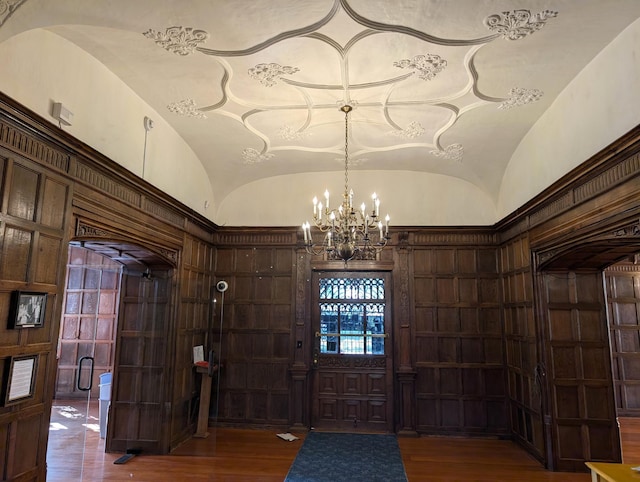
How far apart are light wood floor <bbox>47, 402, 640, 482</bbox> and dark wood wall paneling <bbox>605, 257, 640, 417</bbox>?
1271mm

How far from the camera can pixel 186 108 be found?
14.8 feet

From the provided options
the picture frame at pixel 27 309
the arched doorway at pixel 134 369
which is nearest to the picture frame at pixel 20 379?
the picture frame at pixel 27 309

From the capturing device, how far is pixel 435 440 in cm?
580

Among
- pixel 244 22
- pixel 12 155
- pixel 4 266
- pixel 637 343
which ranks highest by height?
pixel 244 22

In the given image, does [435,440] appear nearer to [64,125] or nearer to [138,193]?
[138,193]

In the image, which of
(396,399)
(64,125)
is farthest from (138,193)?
(396,399)

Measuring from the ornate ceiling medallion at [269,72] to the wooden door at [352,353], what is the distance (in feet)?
10.7

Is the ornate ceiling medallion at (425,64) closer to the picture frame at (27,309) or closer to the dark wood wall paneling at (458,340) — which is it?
the dark wood wall paneling at (458,340)

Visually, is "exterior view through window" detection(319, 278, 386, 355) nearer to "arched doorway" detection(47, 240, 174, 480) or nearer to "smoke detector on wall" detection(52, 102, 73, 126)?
"arched doorway" detection(47, 240, 174, 480)

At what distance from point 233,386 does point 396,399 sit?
2364 millimetres

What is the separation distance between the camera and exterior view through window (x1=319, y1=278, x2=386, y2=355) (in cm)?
632

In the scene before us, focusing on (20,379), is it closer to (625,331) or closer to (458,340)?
(458,340)

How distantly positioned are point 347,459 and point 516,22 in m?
4.63

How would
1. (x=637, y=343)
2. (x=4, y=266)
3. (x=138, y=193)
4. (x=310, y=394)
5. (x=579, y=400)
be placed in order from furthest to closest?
1. (x=637, y=343)
2. (x=310, y=394)
3. (x=579, y=400)
4. (x=138, y=193)
5. (x=4, y=266)
